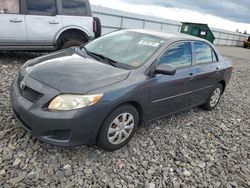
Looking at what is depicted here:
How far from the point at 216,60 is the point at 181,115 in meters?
1.39

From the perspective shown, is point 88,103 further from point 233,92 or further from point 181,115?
point 233,92

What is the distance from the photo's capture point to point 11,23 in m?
6.10

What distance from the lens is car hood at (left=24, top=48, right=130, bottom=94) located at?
2846 mm

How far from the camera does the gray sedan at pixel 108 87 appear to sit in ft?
9.01

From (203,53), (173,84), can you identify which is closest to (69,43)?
(203,53)

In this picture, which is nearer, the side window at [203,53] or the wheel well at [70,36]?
the side window at [203,53]

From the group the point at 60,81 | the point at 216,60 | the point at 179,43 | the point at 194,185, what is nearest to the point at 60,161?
the point at 60,81

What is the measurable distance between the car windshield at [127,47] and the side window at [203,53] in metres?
0.93

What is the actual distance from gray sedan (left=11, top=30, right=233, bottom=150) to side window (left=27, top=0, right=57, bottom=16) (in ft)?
9.69

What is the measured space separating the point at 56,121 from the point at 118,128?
0.84 metres

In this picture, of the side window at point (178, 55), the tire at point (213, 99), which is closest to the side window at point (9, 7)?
the side window at point (178, 55)

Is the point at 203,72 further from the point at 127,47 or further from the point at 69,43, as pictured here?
the point at 69,43

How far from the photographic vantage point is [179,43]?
4.02 m

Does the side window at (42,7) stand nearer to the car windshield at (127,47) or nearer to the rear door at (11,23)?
the rear door at (11,23)
